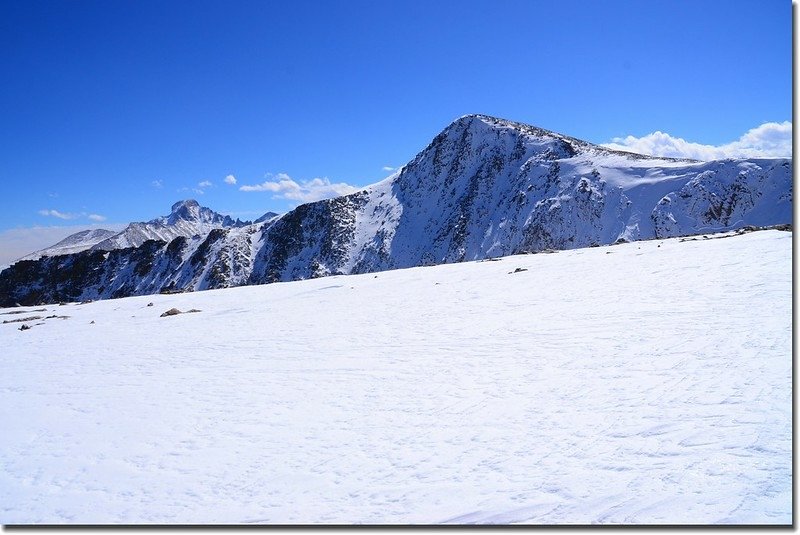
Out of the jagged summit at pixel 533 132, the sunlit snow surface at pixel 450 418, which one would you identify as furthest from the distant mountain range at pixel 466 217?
the sunlit snow surface at pixel 450 418

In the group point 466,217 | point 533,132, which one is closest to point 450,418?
point 466,217

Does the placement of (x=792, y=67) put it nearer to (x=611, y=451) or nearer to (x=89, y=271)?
(x=611, y=451)

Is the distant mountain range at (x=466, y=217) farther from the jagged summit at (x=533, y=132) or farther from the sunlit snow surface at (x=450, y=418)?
the sunlit snow surface at (x=450, y=418)

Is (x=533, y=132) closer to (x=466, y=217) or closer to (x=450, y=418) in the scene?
(x=466, y=217)

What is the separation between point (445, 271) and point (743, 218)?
4882 centimetres

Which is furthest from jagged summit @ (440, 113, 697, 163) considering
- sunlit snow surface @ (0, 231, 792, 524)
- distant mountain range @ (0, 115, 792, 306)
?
sunlit snow surface @ (0, 231, 792, 524)

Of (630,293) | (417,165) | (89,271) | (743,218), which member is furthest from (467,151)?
(89,271)

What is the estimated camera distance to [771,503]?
463 cm

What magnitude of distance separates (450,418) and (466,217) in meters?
91.1

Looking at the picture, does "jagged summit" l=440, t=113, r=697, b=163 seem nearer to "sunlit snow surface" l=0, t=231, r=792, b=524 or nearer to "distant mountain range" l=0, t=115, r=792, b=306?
"distant mountain range" l=0, t=115, r=792, b=306

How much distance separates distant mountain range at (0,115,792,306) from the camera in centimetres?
5962

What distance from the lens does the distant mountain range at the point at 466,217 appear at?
59.6 meters

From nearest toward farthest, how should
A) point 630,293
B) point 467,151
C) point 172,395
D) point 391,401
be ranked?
point 391,401 → point 172,395 → point 630,293 → point 467,151

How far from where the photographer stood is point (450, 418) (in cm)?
777
